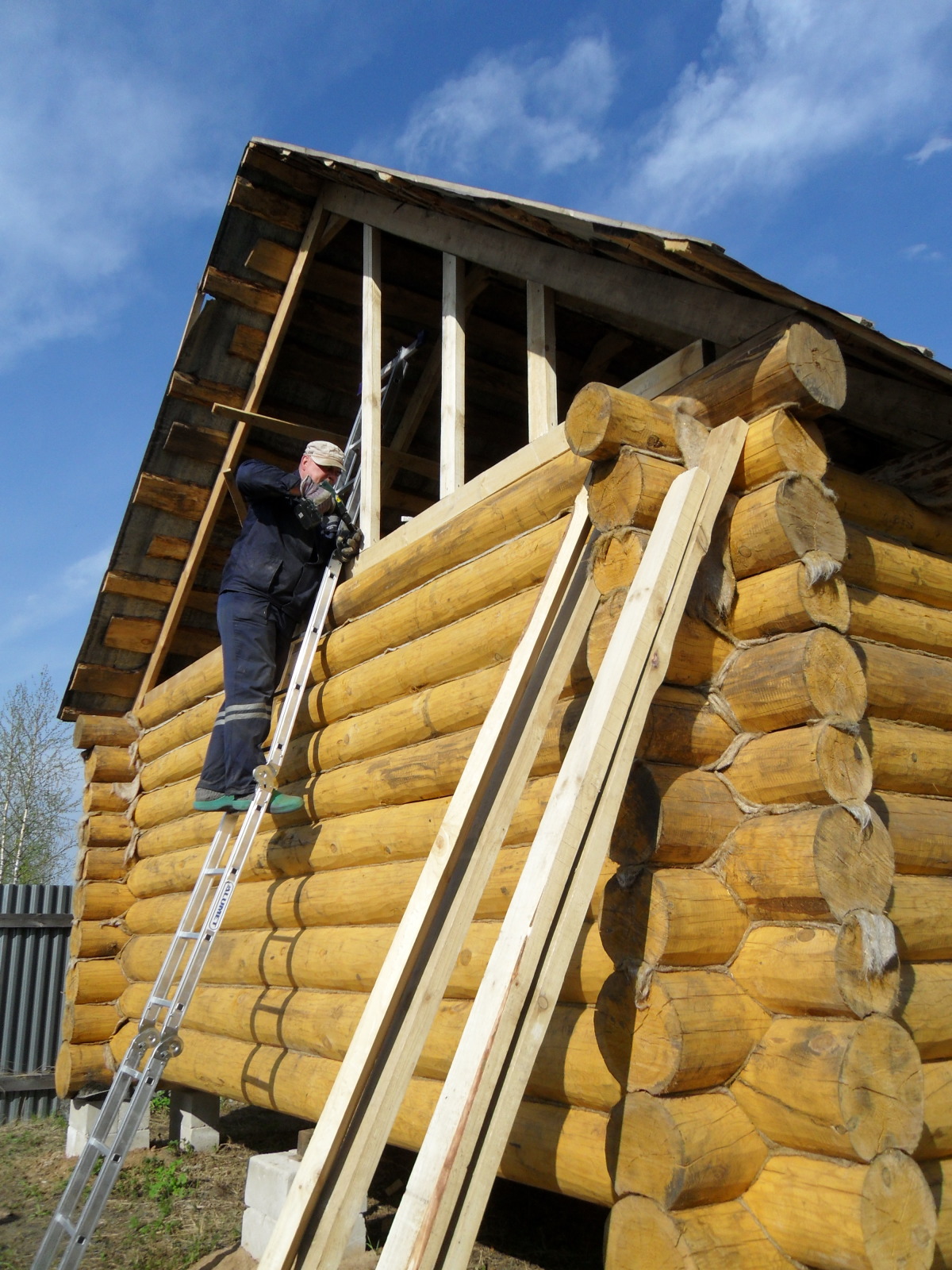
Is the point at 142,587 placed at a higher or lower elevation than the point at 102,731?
higher

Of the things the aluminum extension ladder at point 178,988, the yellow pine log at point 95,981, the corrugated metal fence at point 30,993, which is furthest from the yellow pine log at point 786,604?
the corrugated metal fence at point 30,993

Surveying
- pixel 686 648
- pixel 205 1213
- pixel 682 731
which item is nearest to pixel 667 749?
pixel 682 731

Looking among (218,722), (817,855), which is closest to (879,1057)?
(817,855)

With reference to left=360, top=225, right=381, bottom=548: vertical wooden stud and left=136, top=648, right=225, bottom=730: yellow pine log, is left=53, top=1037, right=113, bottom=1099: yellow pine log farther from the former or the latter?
left=360, top=225, right=381, bottom=548: vertical wooden stud

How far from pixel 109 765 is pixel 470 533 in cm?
555

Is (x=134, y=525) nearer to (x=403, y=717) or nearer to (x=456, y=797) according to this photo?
(x=403, y=717)

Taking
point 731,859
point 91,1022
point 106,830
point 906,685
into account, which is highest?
point 906,685

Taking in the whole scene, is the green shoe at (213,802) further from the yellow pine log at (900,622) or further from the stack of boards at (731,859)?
the yellow pine log at (900,622)

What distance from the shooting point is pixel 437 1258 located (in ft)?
8.11

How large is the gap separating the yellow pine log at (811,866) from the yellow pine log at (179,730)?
422 cm

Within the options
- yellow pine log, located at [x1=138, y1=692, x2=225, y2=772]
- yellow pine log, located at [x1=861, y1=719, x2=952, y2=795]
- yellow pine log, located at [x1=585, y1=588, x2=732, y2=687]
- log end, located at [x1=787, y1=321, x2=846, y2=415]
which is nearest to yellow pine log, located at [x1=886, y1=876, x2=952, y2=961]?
yellow pine log, located at [x1=861, y1=719, x2=952, y2=795]

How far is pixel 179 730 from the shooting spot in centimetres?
797

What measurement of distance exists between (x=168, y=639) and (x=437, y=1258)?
6923mm

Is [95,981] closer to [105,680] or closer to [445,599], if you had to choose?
[105,680]
